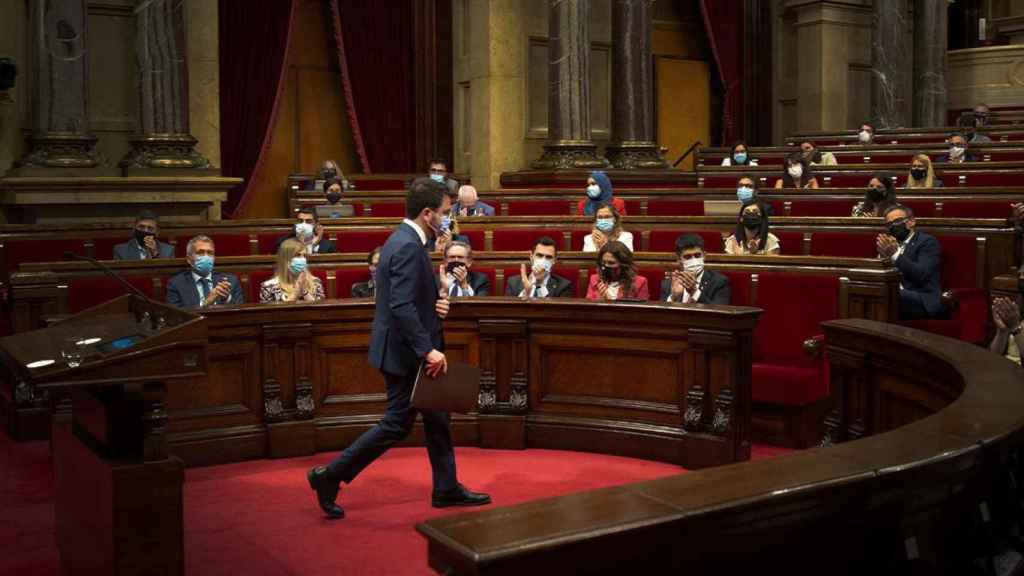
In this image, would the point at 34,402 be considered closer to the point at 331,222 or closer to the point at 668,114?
the point at 331,222

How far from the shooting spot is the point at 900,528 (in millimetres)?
2275

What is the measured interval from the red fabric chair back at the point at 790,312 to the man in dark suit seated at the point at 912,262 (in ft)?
1.45

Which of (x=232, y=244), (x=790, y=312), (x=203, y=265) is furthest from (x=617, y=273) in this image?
(x=232, y=244)

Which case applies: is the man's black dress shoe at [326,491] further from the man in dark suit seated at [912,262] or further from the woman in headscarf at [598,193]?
the woman in headscarf at [598,193]

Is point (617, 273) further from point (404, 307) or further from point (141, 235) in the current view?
point (141, 235)

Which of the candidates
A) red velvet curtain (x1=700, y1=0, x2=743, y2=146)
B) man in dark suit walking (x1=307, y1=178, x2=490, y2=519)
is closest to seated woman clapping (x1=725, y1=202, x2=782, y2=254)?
man in dark suit walking (x1=307, y1=178, x2=490, y2=519)

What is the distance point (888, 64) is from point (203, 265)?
1254 centimetres

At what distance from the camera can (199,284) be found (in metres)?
6.66

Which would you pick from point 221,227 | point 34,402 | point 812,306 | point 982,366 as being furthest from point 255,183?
point 982,366

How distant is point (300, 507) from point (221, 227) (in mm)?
4619

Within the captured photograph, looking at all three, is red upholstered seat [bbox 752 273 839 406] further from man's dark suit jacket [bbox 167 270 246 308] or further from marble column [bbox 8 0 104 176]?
marble column [bbox 8 0 104 176]

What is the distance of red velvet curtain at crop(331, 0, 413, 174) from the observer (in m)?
14.8

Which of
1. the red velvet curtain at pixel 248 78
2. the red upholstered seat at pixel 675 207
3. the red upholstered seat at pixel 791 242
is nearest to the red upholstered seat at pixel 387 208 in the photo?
the red upholstered seat at pixel 675 207

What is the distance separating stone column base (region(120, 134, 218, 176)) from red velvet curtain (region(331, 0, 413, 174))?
4.19 metres
